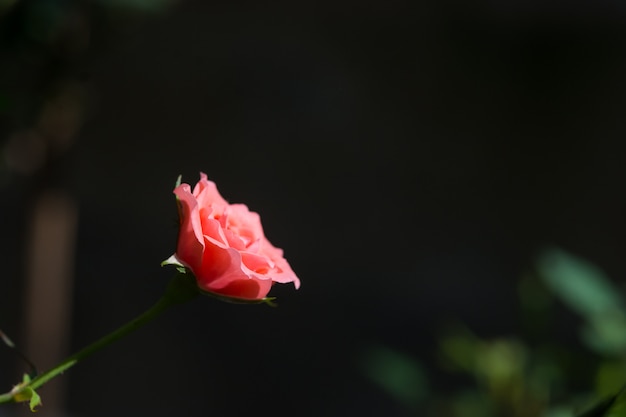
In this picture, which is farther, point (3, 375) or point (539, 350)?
point (3, 375)

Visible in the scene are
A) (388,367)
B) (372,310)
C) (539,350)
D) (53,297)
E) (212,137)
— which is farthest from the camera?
(372,310)

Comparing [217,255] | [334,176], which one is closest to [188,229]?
[217,255]

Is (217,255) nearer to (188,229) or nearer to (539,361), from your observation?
(188,229)

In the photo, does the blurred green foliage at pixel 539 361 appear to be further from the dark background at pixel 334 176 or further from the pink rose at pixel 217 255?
the dark background at pixel 334 176

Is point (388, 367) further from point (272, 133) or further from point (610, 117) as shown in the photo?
point (610, 117)

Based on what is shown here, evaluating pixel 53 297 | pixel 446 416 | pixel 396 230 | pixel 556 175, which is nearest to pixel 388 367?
pixel 446 416

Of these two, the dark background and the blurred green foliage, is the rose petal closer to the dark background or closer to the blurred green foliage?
the blurred green foliage

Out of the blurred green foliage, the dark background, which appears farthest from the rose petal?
the dark background
